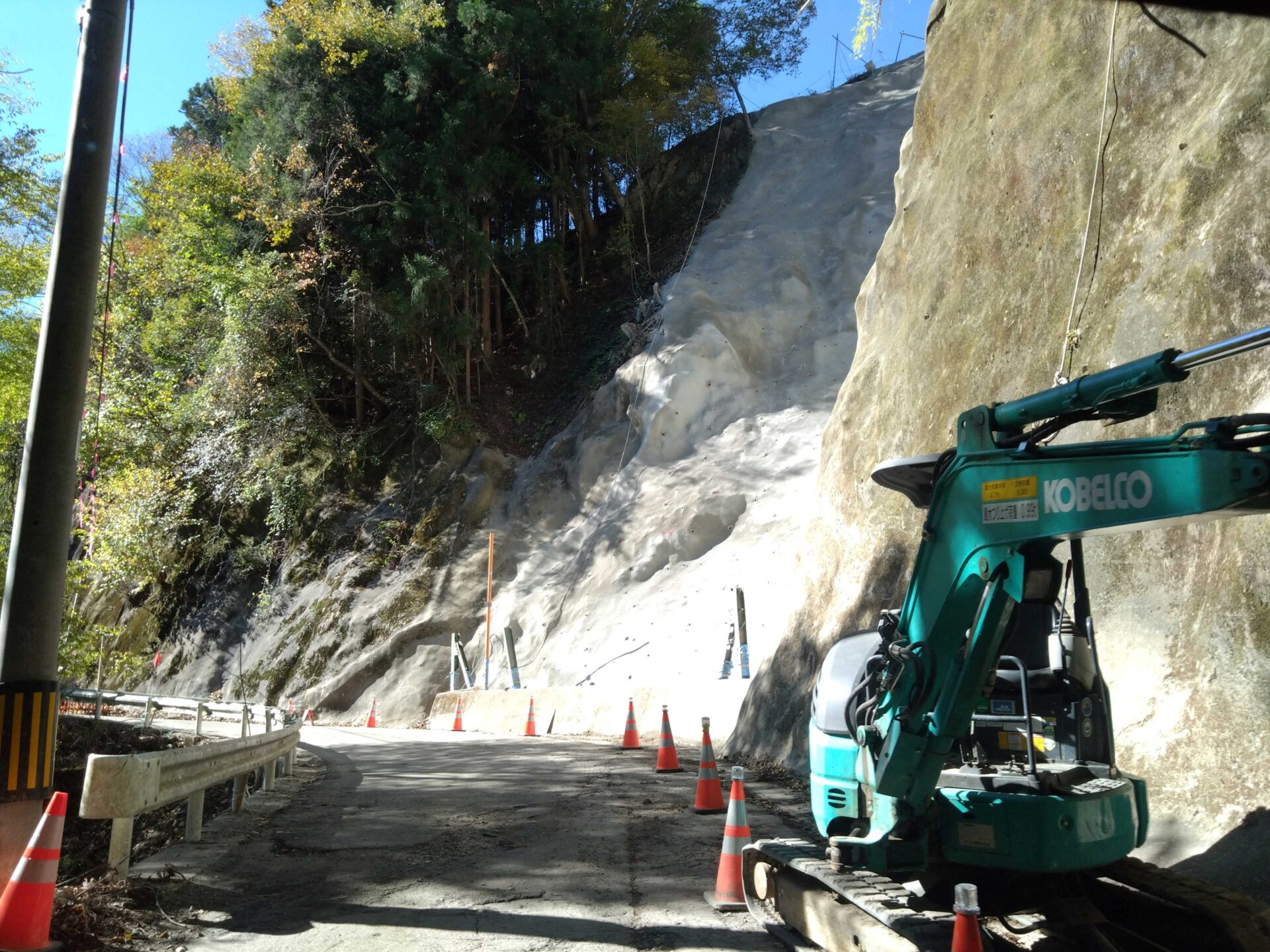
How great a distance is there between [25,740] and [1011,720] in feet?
18.9

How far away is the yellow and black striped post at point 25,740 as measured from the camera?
6109mm

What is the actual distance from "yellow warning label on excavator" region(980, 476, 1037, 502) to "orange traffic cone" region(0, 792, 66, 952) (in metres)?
4.60

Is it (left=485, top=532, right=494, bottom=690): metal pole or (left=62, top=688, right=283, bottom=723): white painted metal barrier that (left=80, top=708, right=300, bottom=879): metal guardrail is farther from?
(left=485, top=532, right=494, bottom=690): metal pole

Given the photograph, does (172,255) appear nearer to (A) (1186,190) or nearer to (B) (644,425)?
(B) (644,425)

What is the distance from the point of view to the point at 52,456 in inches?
256

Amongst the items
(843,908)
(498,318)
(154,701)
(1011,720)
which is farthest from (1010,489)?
(498,318)

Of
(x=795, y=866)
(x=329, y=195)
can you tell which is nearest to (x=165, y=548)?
(x=329, y=195)

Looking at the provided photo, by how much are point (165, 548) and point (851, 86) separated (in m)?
29.3

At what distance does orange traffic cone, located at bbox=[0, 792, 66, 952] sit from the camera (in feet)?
15.8

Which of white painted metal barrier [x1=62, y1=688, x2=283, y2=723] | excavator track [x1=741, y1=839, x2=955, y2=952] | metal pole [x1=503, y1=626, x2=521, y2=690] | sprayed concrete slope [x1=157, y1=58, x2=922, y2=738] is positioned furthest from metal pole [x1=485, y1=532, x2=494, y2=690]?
excavator track [x1=741, y1=839, x2=955, y2=952]

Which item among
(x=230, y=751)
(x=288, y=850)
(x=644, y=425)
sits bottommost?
(x=288, y=850)

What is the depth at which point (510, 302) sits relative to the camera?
3144 cm

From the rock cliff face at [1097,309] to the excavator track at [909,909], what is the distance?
1.69m

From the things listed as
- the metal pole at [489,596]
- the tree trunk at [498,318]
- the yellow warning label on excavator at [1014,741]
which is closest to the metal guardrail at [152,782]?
the yellow warning label on excavator at [1014,741]
